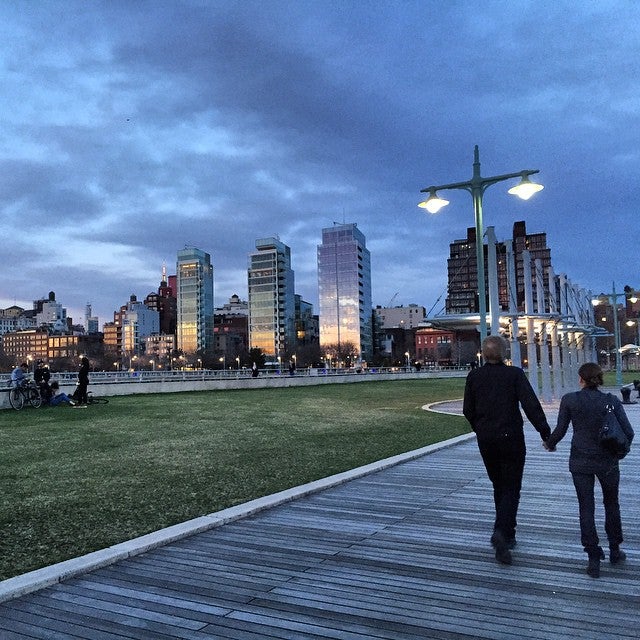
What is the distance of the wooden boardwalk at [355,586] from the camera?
4043 millimetres

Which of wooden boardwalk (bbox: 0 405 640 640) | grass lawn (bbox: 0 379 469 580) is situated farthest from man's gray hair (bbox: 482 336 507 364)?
grass lawn (bbox: 0 379 469 580)

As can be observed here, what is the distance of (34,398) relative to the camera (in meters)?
24.3

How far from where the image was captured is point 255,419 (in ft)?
63.4

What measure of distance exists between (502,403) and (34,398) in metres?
23.1

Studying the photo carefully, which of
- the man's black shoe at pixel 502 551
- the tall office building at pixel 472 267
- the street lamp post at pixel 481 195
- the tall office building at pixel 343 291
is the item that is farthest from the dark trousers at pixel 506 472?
the tall office building at pixel 343 291

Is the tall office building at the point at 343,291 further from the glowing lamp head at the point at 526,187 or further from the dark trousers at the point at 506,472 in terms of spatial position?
the dark trousers at the point at 506,472

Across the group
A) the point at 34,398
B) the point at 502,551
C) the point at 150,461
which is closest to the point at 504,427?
the point at 502,551

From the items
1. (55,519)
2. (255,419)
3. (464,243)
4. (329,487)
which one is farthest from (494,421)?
(464,243)

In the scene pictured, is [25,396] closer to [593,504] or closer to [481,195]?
[481,195]

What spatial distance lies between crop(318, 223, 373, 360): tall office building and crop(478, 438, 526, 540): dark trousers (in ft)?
562

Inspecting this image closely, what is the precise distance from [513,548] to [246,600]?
2.67 m

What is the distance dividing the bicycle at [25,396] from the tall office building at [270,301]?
157 metres

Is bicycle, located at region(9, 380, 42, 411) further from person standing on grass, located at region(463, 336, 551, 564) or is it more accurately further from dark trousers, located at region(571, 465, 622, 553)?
dark trousers, located at region(571, 465, 622, 553)

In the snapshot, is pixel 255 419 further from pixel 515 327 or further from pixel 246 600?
pixel 246 600
